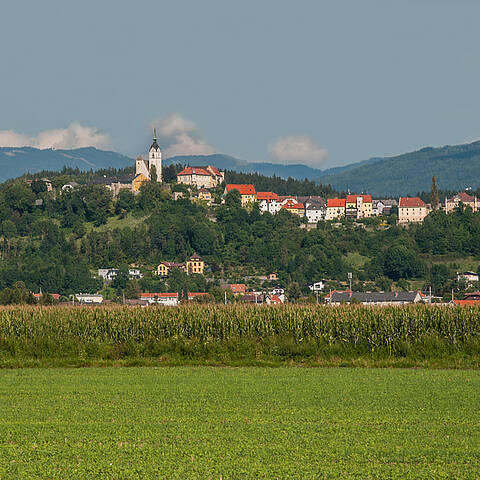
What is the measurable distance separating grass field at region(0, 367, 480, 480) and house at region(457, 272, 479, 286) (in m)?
128

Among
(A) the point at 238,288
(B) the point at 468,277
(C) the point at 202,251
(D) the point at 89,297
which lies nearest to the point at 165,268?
(C) the point at 202,251

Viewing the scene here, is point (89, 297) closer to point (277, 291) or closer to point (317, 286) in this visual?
point (277, 291)

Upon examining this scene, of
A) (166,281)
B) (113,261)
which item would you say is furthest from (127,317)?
(113,261)

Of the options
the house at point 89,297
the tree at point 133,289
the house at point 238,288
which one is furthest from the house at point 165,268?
the house at point 89,297

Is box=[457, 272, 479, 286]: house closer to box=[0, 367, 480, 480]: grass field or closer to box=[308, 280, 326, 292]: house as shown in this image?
box=[308, 280, 326, 292]: house

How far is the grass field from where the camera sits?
11766 mm

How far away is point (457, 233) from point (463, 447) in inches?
6367

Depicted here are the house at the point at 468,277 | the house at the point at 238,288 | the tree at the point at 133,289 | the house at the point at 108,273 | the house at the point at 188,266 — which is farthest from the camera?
the house at the point at 188,266

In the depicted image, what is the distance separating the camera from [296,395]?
59.5ft

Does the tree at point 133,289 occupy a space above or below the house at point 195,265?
below

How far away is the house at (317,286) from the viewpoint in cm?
15460

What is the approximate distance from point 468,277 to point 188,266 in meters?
55.7

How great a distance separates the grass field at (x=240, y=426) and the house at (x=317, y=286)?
133176 mm

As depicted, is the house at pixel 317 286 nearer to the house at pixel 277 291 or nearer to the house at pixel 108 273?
the house at pixel 277 291
